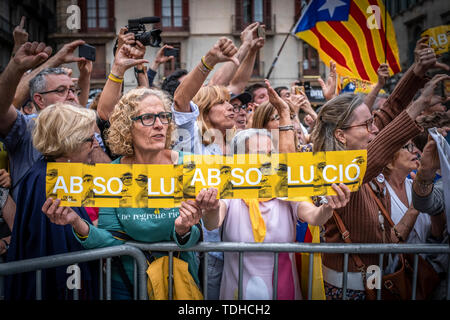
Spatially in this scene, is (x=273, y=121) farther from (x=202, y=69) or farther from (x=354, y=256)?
(x=354, y=256)

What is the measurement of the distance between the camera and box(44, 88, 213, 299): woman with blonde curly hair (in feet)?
2.37

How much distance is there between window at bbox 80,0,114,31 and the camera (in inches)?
261

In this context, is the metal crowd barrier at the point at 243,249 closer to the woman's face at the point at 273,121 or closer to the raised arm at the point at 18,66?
the raised arm at the point at 18,66

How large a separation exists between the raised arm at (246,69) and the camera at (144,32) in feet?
2.97

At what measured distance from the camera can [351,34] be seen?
16.9 ft

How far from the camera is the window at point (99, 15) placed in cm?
663

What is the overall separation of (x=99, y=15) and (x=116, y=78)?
16.7 feet

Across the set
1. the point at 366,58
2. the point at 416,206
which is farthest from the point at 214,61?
the point at 366,58

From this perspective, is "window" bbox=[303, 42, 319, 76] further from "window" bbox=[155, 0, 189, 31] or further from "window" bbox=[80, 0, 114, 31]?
"window" bbox=[80, 0, 114, 31]

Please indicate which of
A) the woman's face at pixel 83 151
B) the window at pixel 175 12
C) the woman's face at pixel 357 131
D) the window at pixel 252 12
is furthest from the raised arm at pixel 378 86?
the window at pixel 175 12

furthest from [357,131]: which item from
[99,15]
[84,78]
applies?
[99,15]

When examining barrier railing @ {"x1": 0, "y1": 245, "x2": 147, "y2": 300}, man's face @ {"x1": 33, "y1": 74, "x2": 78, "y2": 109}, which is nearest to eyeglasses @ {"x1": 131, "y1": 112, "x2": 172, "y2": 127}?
barrier railing @ {"x1": 0, "y1": 245, "x2": 147, "y2": 300}
